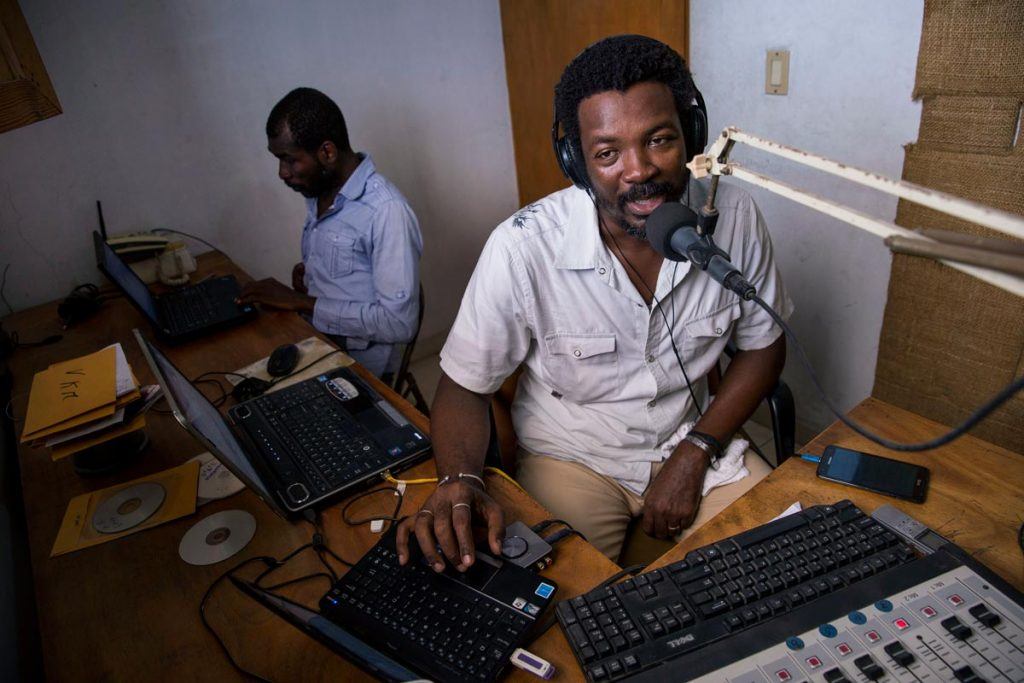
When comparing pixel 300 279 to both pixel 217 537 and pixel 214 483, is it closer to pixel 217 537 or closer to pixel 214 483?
pixel 214 483

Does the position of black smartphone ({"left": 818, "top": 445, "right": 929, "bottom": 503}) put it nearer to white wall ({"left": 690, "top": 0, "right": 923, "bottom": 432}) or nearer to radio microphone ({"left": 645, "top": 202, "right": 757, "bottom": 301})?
radio microphone ({"left": 645, "top": 202, "right": 757, "bottom": 301})

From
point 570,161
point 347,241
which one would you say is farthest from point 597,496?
point 347,241

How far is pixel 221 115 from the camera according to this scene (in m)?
2.37

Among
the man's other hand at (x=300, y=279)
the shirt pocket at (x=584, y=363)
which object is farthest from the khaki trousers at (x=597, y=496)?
the man's other hand at (x=300, y=279)

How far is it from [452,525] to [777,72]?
1.66m

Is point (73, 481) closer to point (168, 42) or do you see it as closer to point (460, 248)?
point (168, 42)

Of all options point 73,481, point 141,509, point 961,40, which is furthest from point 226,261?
point 961,40

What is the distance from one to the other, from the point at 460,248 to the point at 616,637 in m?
2.58

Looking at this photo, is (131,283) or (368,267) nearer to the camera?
(131,283)

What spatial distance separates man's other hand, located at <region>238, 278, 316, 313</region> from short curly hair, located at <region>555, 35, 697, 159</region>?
1.09 m

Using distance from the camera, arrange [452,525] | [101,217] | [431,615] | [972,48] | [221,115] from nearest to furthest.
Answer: [431,615]
[452,525]
[972,48]
[101,217]
[221,115]

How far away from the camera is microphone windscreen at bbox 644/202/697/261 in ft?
2.41

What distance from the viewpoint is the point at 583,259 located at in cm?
126

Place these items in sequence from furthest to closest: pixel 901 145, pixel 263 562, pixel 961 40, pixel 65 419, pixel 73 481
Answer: pixel 901 145
pixel 961 40
pixel 73 481
pixel 65 419
pixel 263 562
